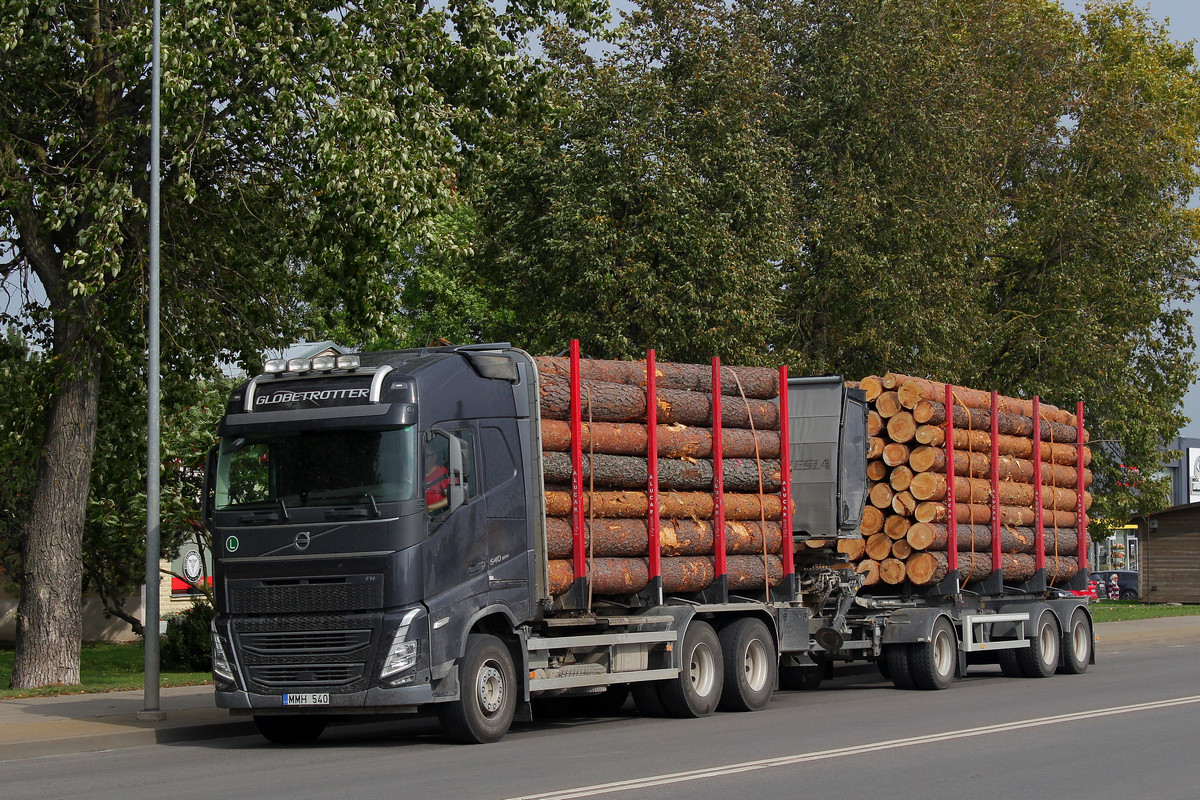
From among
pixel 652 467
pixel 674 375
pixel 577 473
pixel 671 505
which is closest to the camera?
pixel 577 473

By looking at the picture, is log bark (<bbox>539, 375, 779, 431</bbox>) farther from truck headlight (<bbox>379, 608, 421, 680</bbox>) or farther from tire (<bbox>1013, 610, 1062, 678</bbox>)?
tire (<bbox>1013, 610, 1062, 678</bbox>)

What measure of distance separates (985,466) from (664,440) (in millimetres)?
7058

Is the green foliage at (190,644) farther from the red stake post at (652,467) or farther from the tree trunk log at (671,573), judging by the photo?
the red stake post at (652,467)

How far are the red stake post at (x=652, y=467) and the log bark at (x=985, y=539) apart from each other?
5.21m

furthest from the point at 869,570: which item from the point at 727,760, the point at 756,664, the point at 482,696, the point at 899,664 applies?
the point at 727,760

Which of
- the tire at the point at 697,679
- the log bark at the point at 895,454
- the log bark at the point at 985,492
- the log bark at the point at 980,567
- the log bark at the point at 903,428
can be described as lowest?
the tire at the point at 697,679

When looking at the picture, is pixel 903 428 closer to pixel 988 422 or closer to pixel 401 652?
pixel 988 422

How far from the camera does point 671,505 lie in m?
15.1

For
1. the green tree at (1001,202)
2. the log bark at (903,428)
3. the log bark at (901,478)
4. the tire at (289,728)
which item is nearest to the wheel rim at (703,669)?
the tire at (289,728)

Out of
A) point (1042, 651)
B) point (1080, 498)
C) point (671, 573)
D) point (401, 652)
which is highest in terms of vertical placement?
point (1080, 498)

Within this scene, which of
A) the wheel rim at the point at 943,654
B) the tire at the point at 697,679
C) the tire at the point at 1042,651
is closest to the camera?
the tire at the point at 697,679

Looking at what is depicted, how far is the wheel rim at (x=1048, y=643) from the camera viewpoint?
68.3 ft

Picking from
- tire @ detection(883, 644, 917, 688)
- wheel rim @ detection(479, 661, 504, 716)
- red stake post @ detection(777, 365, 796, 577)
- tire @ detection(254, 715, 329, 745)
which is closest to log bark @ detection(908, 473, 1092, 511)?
tire @ detection(883, 644, 917, 688)

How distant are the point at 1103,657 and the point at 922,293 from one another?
965 centimetres
